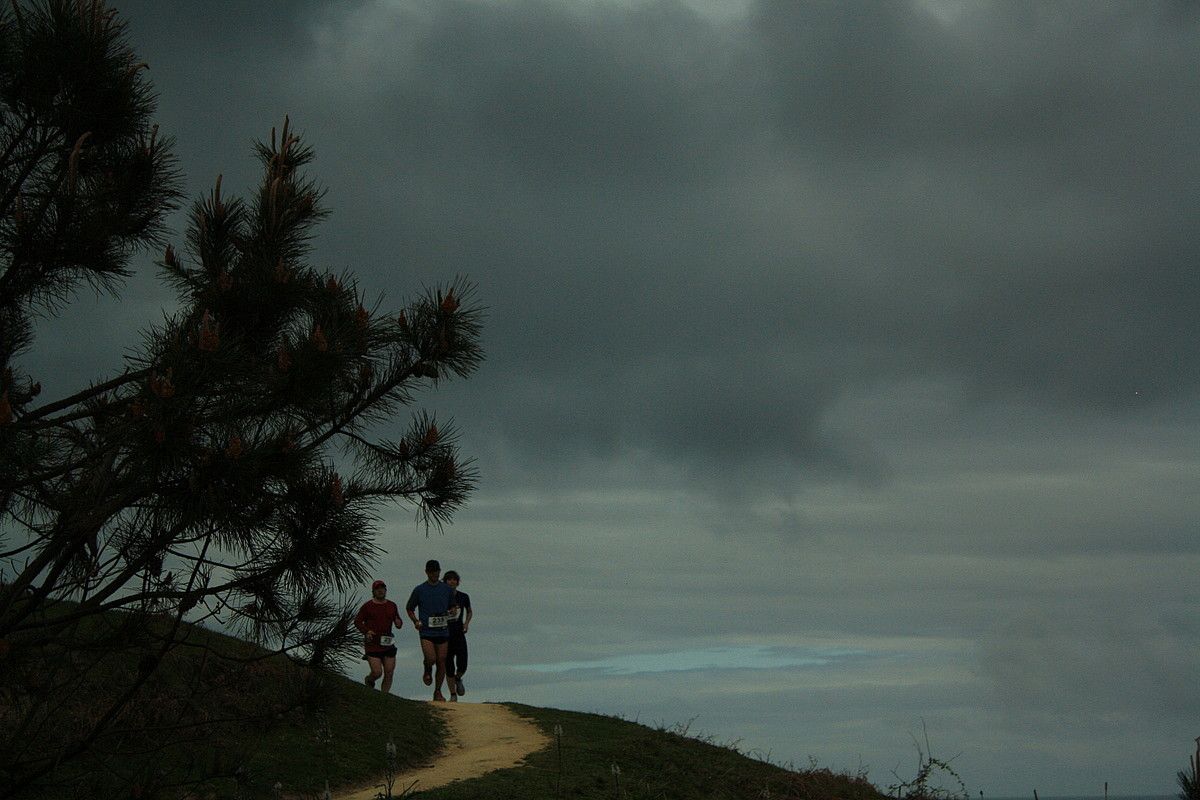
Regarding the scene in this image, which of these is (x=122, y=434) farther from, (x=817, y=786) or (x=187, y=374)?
(x=817, y=786)

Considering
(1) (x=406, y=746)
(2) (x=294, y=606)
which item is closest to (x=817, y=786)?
(1) (x=406, y=746)

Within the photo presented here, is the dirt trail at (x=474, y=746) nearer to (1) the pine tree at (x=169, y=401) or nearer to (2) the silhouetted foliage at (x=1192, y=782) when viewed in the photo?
(1) the pine tree at (x=169, y=401)

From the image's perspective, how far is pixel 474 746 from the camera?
17500 millimetres

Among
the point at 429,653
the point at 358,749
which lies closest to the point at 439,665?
the point at 429,653

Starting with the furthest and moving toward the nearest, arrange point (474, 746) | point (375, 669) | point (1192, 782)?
point (375, 669)
point (474, 746)
point (1192, 782)

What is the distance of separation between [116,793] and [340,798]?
19.8 feet

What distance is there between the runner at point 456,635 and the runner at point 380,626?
35.6 inches

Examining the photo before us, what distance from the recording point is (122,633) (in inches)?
342

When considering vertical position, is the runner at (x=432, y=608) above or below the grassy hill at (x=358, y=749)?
Result: above

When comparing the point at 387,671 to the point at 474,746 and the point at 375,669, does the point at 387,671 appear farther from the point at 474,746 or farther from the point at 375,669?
the point at 474,746

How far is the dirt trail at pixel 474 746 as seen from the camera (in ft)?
48.0

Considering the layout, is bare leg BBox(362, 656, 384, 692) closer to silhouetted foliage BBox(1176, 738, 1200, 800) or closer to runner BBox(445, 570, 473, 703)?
runner BBox(445, 570, 473, 703)

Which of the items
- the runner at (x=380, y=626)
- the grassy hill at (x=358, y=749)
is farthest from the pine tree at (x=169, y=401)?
the runner at (x=380, y=626)

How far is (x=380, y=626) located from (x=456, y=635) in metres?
1.45
